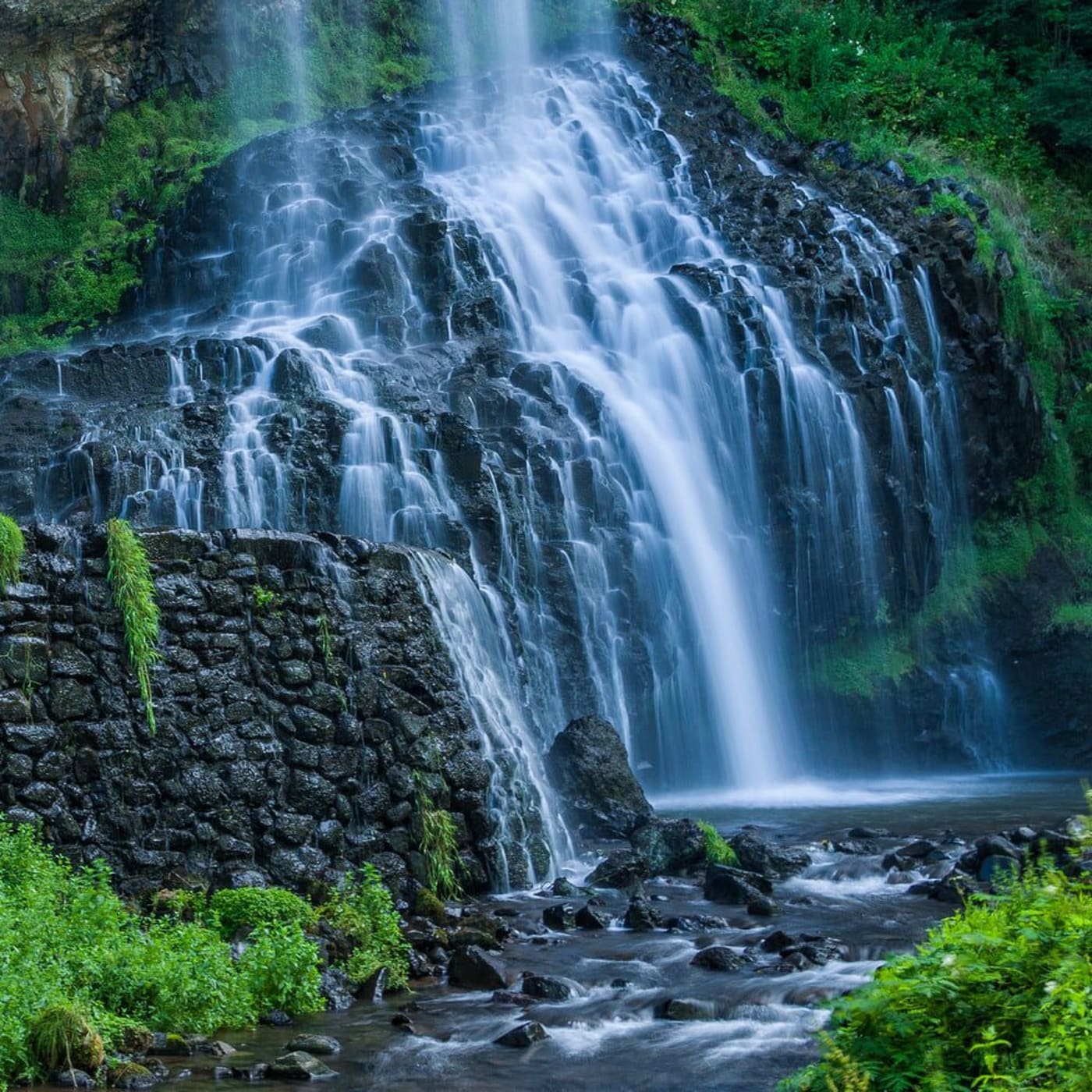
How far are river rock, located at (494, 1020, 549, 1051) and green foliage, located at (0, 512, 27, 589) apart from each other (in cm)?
473

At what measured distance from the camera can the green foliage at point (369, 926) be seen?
9.02m

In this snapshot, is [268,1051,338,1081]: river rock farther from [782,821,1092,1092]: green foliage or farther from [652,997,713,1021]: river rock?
[782,821,1092,1092]: green foliage

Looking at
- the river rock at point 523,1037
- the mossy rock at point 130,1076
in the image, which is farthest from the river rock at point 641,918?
the mossy rock at point 130,1076

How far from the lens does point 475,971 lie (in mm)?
8992

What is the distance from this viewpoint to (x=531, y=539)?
18.8m

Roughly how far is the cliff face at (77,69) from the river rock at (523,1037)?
26.2 metres

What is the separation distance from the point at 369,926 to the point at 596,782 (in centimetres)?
544

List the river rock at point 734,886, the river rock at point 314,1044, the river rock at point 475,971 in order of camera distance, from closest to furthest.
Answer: the river rock at point 314,1044 < the river rock at point 475,971 < the river rock at point 734,886

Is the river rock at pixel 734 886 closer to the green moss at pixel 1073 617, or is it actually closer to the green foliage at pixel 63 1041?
the green foliage at pixel 63 1041

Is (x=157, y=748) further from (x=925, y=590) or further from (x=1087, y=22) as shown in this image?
(x=1087, y=22)

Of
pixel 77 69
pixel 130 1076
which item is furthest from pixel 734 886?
pixel 77 69

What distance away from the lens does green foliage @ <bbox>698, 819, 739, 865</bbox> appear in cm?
1252

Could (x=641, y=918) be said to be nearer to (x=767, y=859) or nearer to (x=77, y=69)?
(x=767, y=859)

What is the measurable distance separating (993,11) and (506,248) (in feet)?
58.3
